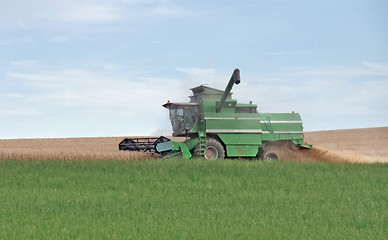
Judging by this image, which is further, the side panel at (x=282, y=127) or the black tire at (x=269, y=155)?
the side panel at (x=282, y=127)

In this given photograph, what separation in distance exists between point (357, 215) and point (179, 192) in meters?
4.80

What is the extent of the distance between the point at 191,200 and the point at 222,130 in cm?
1217

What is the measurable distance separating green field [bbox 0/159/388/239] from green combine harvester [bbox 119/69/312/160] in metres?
4.03

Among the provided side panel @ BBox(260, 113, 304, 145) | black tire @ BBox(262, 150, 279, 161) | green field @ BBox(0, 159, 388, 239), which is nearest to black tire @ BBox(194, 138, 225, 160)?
black tire @ BBox(262, 150, 279, 161)

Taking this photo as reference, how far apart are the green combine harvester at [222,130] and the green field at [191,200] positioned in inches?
159

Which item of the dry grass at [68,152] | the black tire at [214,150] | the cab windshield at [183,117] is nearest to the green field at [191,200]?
the black tire at [214,150]

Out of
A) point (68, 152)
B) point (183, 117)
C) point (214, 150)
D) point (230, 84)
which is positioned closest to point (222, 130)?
point (214, 150)

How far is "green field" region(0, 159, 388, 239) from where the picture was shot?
8.78 metres

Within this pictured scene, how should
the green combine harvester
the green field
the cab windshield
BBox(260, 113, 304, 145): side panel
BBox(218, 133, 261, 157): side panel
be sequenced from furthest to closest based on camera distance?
BBox(260, 113, 304, 145): side panel < the cab windshield < BBox(218, 133, 261, 157): side panel < the green combine harvester < the green field

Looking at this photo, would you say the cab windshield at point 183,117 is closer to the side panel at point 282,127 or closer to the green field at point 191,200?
the side panel at point 282,127

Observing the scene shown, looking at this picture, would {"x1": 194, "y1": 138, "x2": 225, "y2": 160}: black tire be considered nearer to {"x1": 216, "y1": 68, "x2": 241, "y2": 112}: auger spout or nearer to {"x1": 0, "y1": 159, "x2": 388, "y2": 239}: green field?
{"x1": 216, "y1": 68, "x2": 241, "y2": 112}: auger spout

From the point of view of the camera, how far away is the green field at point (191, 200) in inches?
346

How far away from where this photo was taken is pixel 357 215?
1051cm

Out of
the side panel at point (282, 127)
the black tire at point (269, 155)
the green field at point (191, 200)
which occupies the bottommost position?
the green field at point (191, 200)
